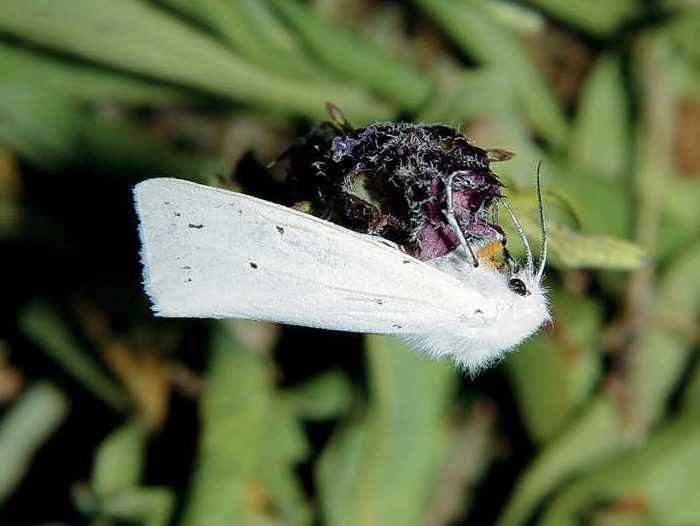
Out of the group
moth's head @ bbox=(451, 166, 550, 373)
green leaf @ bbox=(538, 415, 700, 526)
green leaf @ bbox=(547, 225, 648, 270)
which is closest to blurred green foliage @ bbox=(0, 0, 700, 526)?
green leaf @ bbox=(538, 415, 700, 526)

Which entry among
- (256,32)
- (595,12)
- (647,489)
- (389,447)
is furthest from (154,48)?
(647,489)

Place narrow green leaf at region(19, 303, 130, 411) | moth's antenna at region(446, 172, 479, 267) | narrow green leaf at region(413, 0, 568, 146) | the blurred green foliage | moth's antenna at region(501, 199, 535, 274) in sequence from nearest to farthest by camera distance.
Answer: moth's antenna at region(446, 172, 479, 267)
moth's antenna at region(501, 199, 535, 274)
the blurred green foliage
narrow green leaf at region(19, 303, 130, 411)
narrow green leaf at region(413, 0, 568, 146)

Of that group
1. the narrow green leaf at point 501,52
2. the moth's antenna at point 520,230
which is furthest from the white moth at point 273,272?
the narrow green leaf at point 501,52

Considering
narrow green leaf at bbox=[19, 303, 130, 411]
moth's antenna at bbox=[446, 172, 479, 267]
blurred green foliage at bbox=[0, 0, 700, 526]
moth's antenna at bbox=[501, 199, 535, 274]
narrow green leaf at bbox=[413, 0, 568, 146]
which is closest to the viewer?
moth's antenna at bbox=[446, 172, 479, 267]

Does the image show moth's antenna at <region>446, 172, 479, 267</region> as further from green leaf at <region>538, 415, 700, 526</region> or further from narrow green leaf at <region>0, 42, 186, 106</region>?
narrow green leaf at <region>0, 42, 186, 106</region>

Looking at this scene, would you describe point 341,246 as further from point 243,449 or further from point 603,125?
point 603,125

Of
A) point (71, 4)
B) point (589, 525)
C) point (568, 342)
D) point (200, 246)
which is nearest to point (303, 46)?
point (71, 4)

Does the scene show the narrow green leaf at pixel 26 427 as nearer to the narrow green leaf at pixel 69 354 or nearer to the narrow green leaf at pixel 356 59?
the narrow green leaf at pixel 69 354

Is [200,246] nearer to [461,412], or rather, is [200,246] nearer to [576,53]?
[461,412]
